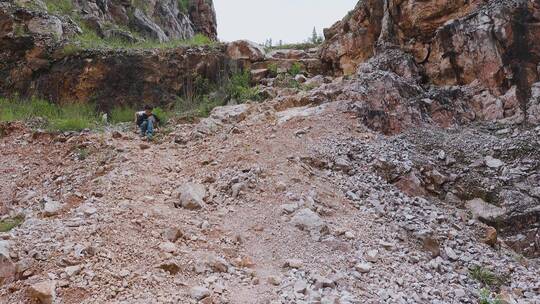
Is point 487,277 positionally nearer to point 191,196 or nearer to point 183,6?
point 191,196

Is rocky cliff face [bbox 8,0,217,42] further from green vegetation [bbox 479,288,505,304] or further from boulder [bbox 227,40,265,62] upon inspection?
green vegetation [bbox 479,288,505,304]

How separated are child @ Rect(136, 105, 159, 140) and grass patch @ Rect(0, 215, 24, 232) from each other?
3494mm

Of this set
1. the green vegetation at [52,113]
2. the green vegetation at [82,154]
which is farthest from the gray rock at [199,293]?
the green vegetation at [52,113]

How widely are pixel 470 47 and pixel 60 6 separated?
12.5 m

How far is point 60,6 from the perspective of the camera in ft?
45.7

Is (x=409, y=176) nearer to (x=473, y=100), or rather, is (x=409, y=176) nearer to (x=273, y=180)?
(x=273, y=180)

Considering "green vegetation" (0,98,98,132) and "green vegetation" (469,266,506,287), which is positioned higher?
"green vegetation" (0,98,98,132)

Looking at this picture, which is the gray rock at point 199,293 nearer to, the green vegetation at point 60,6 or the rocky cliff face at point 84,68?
the rocky cliff face at point 84,68

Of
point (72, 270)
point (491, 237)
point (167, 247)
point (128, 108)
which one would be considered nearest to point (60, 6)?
point (128, 108)

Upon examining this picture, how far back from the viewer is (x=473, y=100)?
8188 millimetres

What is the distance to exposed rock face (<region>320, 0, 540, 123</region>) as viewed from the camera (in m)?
7.82

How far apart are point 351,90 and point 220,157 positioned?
313 centimetres

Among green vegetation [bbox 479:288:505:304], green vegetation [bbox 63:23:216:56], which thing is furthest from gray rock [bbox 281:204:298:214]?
green vegetation [bbox 63:23:216:56]

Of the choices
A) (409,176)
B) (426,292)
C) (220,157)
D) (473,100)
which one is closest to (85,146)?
(220,157)
